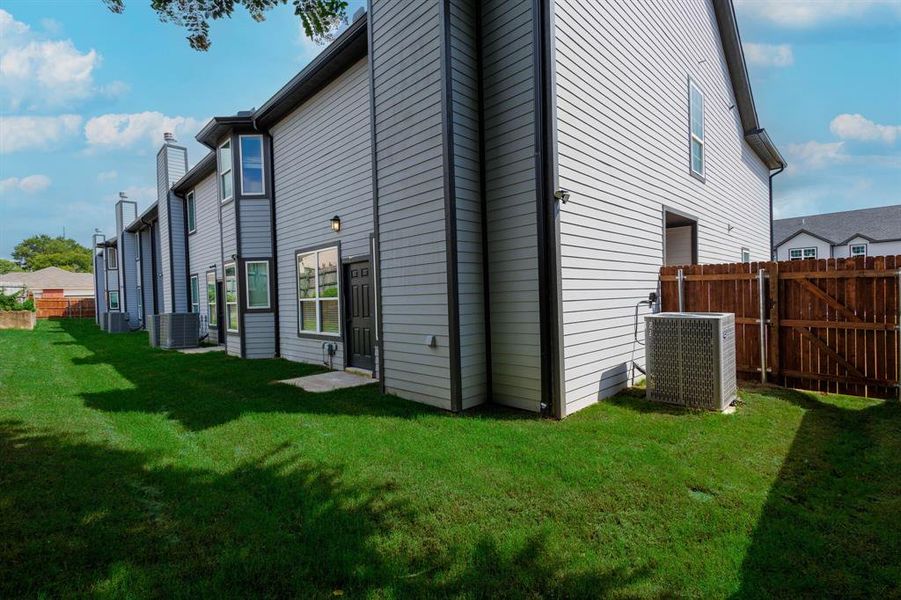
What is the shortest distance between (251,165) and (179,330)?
5684 mm

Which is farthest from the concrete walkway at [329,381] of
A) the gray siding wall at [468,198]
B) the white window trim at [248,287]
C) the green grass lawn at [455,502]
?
the white window trim at [248,287]

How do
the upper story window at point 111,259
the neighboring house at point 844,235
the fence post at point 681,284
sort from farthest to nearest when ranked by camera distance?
1. the neighboring house at point 844,235
2. the upper story window at point 111,259
3. the fence post at point 681,284

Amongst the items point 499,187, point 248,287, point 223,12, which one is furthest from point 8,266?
point 499,187

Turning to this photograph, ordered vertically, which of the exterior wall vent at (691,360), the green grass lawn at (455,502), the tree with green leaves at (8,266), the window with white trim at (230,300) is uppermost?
the tree with green leaves at (8,266)

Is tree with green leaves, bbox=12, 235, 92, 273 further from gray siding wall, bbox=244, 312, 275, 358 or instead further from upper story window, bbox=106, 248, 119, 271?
gray siding wall, bbox=244, 312, 275, 358

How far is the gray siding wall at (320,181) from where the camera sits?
25.4 ft

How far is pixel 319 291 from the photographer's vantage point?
899 cm

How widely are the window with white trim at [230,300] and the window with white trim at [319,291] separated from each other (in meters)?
2.54

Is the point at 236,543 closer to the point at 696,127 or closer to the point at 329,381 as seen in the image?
the point at 329,381

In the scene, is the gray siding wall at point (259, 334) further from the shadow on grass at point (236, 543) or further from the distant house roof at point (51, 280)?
the distant house roof at point (51, 280)

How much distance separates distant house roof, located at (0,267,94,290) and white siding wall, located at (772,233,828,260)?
214 feet

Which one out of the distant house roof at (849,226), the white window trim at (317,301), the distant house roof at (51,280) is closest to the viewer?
the white window trim at (317,301)

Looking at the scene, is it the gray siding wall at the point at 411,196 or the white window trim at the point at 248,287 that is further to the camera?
the white window trim at the point at 248,287

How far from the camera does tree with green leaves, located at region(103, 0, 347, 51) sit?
3.53 metres
